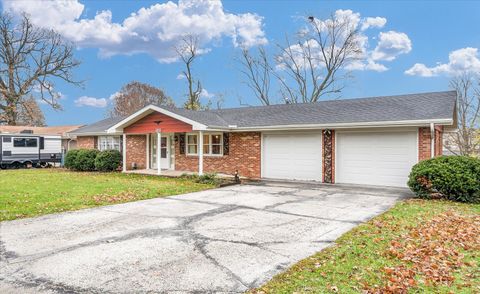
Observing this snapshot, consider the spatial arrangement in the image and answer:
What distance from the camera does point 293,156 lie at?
14.6 m

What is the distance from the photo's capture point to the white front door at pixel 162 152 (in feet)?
62.5

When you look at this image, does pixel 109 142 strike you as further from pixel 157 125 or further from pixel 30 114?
pixel 30 114

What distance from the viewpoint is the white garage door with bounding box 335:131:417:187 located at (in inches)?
472

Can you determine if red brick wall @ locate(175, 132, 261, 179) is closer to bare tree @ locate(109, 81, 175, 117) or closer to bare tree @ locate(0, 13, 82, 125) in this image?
bare tree @ locate(0, 13, 82, 125)

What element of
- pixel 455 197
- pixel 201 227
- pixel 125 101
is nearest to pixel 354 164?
pixel 455 197

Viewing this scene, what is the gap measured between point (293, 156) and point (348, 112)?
114 inches

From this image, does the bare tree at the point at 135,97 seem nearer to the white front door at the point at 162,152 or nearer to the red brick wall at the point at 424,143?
the white front door at the point at 162,152

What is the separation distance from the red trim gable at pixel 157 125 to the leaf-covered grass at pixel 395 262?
10550 millimetres

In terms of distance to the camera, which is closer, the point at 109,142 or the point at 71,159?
the point at 71,159

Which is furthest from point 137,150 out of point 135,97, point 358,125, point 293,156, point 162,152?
point 135,97

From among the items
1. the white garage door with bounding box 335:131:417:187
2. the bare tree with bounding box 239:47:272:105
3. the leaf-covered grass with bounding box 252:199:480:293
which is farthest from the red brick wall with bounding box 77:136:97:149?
the leaf-covered grass with bounding box 252:199:480:293

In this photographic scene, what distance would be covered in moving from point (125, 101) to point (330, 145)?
109ft

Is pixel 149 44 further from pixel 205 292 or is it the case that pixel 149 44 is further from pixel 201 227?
pixel 205 292

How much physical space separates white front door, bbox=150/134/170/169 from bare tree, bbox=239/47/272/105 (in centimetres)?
1747
